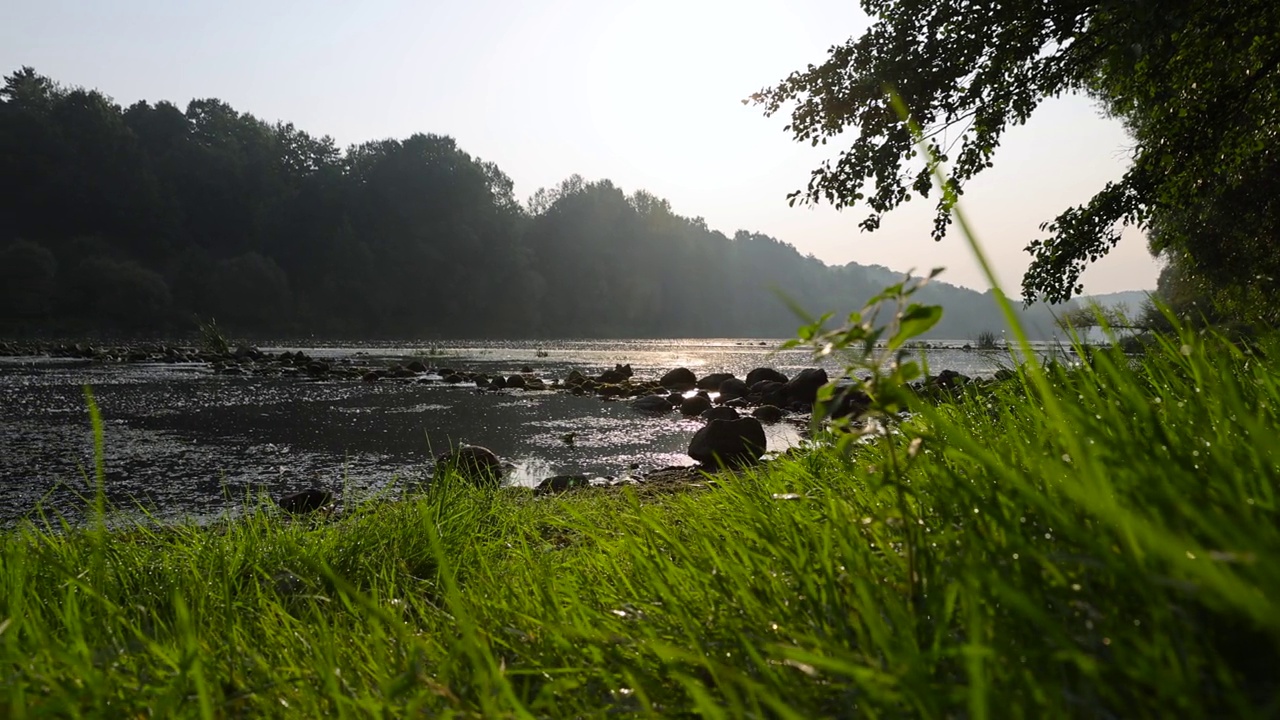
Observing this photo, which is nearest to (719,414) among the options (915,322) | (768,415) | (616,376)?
(768,415)

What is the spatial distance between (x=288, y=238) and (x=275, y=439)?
63510 mm

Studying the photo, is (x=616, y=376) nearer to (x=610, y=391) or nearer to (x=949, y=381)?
(x=610, y=391)

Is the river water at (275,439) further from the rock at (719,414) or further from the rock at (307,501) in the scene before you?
the rock at (719,414)

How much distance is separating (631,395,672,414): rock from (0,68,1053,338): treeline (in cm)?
4176

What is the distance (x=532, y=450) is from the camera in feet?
26.3

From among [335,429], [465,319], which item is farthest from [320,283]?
[335,429]

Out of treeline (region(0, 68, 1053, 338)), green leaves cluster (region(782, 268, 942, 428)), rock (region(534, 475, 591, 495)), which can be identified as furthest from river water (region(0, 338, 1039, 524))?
treeline (region(0, 68, 1053, 338))

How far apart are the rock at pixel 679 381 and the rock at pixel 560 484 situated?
1014cm

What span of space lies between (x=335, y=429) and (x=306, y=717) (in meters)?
8.49

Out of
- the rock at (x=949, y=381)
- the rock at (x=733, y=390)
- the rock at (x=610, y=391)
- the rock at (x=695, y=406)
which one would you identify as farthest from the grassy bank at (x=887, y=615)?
the rock at (x=733, y=390)

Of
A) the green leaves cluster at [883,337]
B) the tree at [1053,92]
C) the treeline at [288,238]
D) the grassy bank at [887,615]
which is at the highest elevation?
the treeline at [288,238]

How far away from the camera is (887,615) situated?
123 cm

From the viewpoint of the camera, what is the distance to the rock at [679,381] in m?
16.2

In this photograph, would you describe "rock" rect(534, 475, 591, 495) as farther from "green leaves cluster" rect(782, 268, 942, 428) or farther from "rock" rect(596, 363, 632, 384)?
"rock" rect(596, 363, 632, 384)
